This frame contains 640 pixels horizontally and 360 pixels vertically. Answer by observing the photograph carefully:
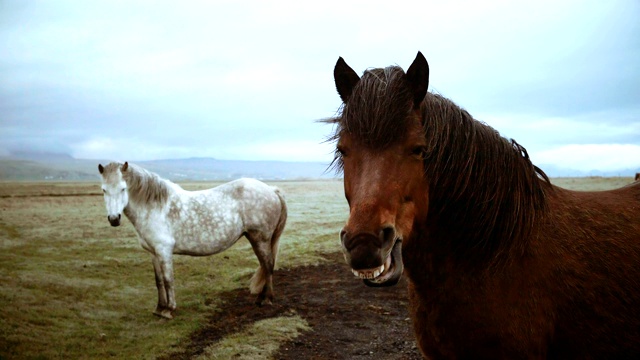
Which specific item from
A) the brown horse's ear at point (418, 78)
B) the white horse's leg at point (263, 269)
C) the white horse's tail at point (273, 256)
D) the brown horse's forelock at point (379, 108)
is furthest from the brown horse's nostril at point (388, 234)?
the white horse's tail at point (273, 256)

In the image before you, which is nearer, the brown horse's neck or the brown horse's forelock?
the brown horse's forelock

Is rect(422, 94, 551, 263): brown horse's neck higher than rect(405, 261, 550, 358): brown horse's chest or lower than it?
higher

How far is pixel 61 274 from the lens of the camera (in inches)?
356

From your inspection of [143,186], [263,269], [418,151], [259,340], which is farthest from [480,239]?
[143,186]

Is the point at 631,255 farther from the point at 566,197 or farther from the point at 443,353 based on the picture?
the point at 443,353

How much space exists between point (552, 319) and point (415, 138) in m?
1.50

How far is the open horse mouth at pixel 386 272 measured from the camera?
2029 mm

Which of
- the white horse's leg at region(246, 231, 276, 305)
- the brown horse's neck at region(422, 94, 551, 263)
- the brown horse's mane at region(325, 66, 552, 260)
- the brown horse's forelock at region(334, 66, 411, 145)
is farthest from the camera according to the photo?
the white horse's leg at region(246, 231, 276, 305)

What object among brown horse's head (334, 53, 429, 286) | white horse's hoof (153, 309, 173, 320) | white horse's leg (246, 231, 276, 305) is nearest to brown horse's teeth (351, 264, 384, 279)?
brown horse's head (334, 53, 429, 286)

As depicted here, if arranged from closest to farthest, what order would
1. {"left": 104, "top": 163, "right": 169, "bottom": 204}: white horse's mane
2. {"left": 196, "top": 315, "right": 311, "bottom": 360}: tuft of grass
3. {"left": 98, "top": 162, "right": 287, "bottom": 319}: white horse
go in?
{"left": 196, "top": 315, "right": 311, "bottom": 360}: tuft of grass, {"left": 98, "top": 162, "right": 287, "bottom": 319}: white horse, {"left": 104, "top": 163, "right": 169, "bottom": 204}: white horse's mane

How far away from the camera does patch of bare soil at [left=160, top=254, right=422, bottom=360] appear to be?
19.7ft

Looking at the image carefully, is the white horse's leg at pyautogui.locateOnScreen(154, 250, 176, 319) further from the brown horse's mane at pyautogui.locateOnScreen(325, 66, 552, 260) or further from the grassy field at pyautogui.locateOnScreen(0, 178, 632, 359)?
the brown horse's mane at pyautogui.locateOnScreen(325, 66, 552, 260)

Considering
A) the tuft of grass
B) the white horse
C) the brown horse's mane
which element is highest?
the brown horse's mane

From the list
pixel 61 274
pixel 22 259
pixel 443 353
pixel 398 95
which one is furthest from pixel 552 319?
pixel 22 259
